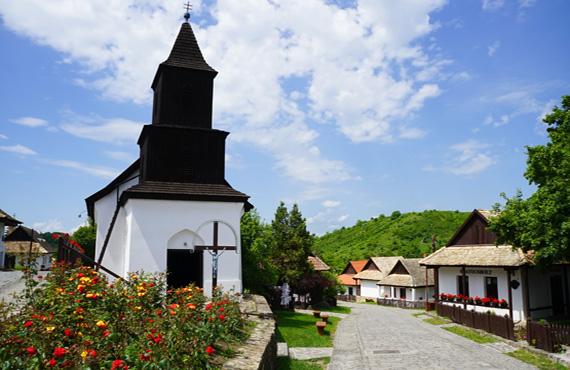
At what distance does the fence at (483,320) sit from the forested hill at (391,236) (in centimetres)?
4202

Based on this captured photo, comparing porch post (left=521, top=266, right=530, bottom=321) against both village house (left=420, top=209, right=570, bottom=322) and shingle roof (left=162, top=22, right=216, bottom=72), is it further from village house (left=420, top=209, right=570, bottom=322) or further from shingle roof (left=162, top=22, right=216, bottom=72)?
shingle roof (left=162, top=22, right=216, bottom=72)

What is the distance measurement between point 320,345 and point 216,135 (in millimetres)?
8883

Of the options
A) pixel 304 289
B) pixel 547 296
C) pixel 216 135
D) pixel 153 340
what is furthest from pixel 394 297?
pixel 153 340

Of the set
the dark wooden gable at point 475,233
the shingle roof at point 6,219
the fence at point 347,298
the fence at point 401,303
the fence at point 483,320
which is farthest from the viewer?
the fence at point 347,298

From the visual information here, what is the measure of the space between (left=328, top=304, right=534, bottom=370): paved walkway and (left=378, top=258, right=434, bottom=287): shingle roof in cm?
2336

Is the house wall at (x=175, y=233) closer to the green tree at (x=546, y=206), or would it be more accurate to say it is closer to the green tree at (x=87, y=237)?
the green tree at (x=546, y=206)

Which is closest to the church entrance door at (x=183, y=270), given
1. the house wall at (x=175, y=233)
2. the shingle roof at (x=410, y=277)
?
the house wall at (x=175, y=233)

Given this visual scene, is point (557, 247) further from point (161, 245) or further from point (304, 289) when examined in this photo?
point (304, 289)

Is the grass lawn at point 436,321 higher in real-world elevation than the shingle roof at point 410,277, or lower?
lower

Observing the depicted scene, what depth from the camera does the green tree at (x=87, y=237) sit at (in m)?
27.8

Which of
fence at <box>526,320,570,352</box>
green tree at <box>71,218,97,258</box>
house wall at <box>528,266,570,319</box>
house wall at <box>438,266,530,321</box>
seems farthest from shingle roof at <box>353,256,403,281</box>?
fence at <box>526,320,570,352</box>

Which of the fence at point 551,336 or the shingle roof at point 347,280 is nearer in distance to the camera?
the fence at point 551,336

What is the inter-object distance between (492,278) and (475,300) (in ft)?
5.28

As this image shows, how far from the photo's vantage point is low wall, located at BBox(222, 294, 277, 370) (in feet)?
21.6
